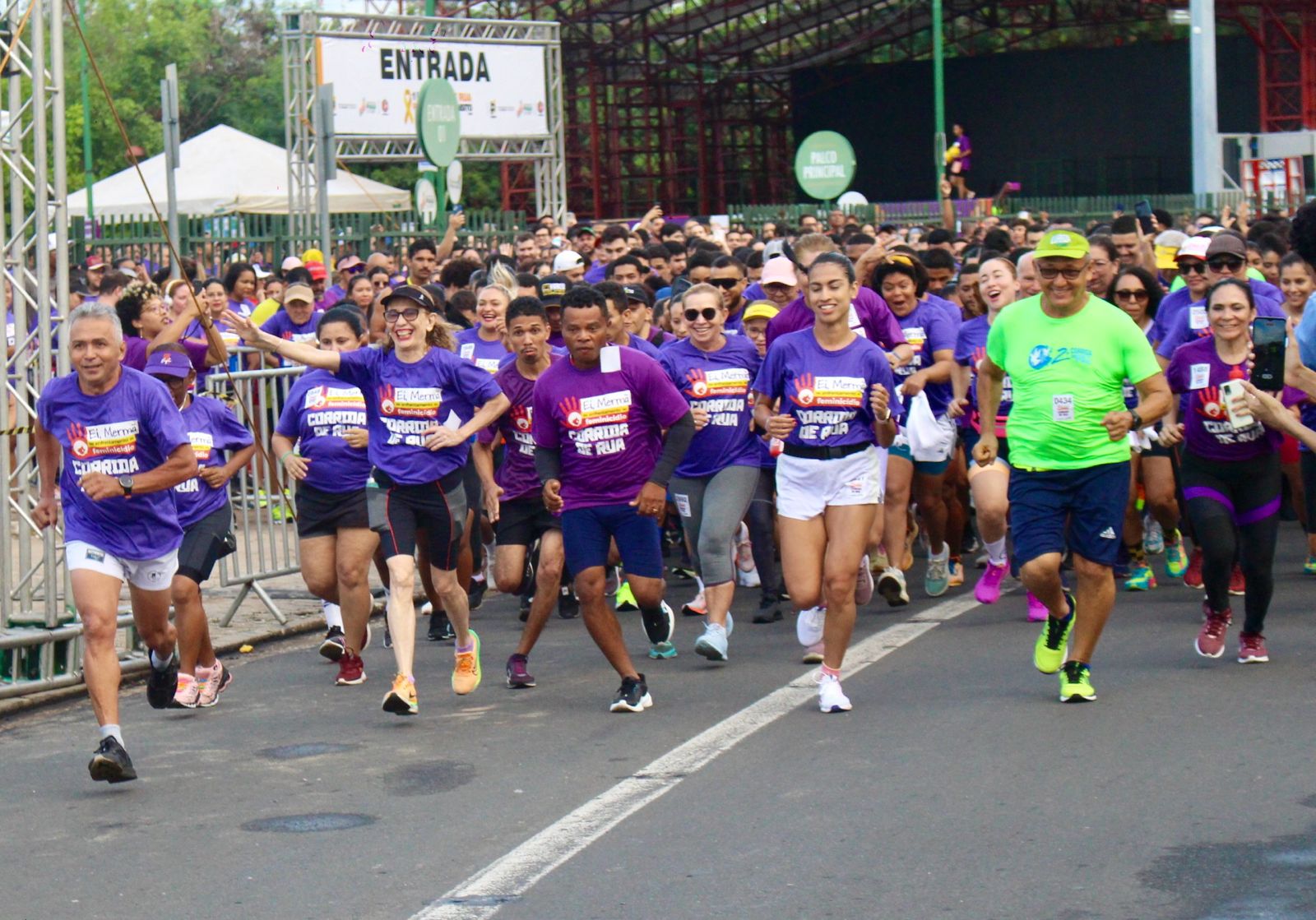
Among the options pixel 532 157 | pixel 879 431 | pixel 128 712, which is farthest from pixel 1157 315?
pixel 532 157

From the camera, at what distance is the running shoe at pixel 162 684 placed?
895 cm

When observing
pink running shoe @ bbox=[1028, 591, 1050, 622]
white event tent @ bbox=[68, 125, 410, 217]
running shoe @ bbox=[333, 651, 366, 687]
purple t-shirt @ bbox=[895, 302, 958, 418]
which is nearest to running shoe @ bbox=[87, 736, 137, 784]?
running shoe @ bbox=[333, 651, 366, 687]

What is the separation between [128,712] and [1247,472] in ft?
17.7

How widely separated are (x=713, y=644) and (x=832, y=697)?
1.36 meters

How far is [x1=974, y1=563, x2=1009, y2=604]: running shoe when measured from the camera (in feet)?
37.3

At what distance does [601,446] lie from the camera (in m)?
8.88

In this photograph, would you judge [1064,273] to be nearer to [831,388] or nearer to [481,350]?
[831,388]

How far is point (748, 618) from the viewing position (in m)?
11.5

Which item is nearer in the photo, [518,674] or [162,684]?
[162,684]

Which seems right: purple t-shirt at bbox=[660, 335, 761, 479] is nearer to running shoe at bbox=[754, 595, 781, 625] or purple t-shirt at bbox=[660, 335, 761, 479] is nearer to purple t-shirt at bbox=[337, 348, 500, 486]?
running shoe at bbox=[754, 595, 781, 625]

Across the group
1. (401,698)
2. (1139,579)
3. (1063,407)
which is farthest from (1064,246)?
(1139,579)

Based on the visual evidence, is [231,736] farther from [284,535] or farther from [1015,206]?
[1015,206]

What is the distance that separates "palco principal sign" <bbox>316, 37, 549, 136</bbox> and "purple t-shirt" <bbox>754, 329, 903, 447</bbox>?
1888 cm

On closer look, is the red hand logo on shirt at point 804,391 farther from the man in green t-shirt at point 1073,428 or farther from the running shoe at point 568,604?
the running shoe at point 568,604
